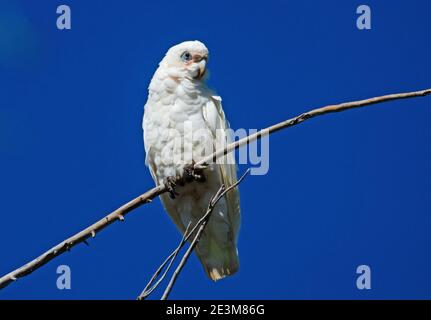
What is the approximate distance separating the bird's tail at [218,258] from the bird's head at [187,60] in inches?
81.7

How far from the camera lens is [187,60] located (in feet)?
34.5

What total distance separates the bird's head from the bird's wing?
40 cm

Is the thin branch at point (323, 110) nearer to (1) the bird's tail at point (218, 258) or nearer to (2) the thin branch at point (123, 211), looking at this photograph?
(2) the thin branch at point (123, 211)

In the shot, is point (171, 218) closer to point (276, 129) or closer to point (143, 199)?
point (143, 199)

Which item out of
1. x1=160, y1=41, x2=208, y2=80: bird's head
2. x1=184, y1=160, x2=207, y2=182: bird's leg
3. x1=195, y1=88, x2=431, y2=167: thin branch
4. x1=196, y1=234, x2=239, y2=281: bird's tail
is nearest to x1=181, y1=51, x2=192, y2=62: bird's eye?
x1=160, y1=41, x2=208, y2=80: bird's head

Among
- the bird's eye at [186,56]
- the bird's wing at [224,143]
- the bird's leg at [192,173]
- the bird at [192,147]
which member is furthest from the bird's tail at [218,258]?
the bird's eye at [186,56]

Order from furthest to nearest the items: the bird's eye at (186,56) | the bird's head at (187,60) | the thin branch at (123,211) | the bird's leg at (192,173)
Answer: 1. the bird's eye at (186,56)
2. the bird's head at (187,60)
3. the bird's leg at (192,173)
4. the thin branch at (123,211)

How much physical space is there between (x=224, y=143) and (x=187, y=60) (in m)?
1.21

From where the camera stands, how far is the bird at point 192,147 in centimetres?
988

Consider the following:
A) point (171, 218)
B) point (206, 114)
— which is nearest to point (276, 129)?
point (206, 114)

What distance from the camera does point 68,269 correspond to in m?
9.33

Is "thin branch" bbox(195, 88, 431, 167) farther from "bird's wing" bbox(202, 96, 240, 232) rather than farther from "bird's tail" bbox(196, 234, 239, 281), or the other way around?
"bird's tail" bbox(196, 234, 239, 281)

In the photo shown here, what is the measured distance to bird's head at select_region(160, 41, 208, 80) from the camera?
10359 millimetres
